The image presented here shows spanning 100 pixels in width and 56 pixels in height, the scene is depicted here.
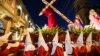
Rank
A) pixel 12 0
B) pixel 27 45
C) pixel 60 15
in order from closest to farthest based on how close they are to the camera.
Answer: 1. pixel 27 45
2. pixel 60 15
3. pixel 12 0

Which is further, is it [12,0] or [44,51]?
[12,0]

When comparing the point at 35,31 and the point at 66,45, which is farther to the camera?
the point at 35,31

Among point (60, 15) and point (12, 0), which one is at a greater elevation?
point (12, 0)

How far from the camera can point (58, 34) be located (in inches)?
179

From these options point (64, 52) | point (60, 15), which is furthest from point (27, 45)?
point (60, 15)

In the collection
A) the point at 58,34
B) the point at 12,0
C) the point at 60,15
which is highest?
the point at 12,0

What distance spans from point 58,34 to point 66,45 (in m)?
0.32

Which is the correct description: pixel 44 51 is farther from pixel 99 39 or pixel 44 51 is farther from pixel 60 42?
pixel 99 39

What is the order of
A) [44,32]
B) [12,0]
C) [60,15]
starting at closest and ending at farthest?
[44,32] → [60,15] → [12,0]

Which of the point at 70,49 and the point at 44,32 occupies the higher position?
the point at 44,32

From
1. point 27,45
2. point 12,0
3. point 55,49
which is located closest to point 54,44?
point 55,49

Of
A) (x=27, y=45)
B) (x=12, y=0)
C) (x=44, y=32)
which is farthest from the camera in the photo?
(x=12, y=0)

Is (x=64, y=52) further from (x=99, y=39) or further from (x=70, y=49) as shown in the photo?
(x=99, y=39)

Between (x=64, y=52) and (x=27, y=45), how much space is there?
2.21ft
